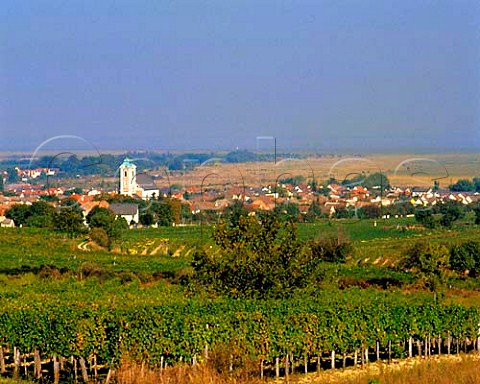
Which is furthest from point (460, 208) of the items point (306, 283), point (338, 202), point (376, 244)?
point (306, 283)

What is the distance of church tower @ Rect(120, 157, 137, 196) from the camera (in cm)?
9481

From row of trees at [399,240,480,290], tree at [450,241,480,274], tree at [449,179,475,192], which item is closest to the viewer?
row of trees at [399,240,480,290]

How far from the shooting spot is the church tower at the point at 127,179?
3733 inches

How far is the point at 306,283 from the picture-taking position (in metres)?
24.0

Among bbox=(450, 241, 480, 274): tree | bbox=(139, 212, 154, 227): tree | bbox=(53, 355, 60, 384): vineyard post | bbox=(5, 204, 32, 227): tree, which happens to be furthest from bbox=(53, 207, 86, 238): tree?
bbox=(53, 355, 60, 384): vineyard post

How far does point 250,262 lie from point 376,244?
35.2m

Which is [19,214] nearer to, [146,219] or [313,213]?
[146,219]

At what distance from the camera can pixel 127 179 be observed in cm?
9631

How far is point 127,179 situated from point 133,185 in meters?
1.50

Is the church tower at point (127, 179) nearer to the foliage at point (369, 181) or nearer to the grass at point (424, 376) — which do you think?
the foliage at point (369, 181)

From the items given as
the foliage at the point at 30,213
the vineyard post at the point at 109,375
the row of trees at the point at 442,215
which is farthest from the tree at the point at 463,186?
the vineyard post at the point at 109,375

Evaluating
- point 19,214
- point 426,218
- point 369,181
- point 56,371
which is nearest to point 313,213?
point 426,218

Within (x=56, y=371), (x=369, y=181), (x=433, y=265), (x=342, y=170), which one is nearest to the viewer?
(x=56, y=371)

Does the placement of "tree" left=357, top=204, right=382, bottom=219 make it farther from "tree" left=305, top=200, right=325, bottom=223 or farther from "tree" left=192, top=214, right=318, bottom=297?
"tree" left=192, top=214, right=318, bottom=297
